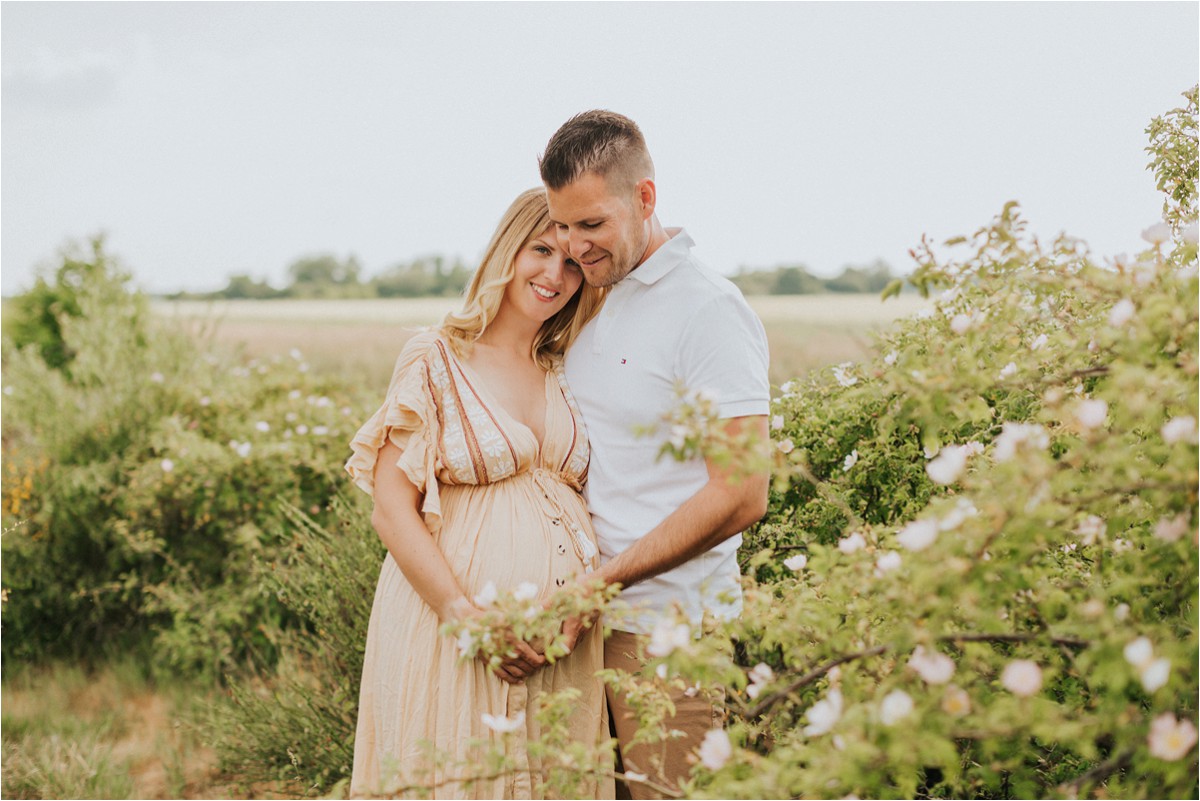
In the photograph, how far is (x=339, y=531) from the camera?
5.11 metres

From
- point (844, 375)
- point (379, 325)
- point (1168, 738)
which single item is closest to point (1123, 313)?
point (1168, 738)

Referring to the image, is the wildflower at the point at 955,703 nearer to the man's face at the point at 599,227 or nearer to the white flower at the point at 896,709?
the white flower at the point at 896,709

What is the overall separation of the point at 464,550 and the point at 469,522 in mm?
85

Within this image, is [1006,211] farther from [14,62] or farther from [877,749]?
[14,62]

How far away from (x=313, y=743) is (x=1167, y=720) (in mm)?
3557

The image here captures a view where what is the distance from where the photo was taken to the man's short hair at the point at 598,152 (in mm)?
2516

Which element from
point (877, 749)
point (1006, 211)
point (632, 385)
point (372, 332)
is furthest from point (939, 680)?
point (372, 332)

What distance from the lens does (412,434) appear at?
8.36ft

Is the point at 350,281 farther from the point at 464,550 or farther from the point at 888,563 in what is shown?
the point at 888,563

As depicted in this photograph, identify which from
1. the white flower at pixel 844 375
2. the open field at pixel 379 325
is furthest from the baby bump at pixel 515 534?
the open field at pixel 379 325

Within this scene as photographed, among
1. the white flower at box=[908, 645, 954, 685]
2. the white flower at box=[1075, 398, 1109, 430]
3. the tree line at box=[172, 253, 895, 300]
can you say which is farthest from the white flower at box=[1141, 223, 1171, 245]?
the tree line at box=[172, 253, 895, 300]

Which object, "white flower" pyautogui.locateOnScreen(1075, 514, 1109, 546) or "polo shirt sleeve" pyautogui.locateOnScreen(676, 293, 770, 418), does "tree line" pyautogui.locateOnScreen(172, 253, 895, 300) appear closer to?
"polo shirt sleeve" pyautogui.locateOnScreen(676, 293, 770, 418)

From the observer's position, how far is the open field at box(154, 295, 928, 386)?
33.4 feet

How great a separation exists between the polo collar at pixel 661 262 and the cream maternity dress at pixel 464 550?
1.65ft
